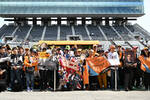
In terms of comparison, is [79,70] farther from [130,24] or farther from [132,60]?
[130,24]

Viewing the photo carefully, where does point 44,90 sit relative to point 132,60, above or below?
below

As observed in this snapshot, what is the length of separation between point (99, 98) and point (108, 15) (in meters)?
57.7

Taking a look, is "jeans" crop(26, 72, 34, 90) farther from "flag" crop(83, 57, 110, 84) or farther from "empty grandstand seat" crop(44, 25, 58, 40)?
"empty grandstand seat" crop(44, 25, 58, 40)

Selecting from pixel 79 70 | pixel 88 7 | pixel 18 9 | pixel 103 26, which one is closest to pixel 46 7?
pixel 18 9

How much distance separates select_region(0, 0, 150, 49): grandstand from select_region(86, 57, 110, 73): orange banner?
4672cm

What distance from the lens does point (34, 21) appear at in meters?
68.2

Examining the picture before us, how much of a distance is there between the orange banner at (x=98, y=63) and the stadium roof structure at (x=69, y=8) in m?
52.4

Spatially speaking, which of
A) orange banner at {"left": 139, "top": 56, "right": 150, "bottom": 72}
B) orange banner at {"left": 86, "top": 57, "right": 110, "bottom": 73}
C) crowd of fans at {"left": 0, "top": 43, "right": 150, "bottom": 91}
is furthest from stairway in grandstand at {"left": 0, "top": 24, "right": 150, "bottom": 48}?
orange banner at {"left": 86, "top": 57, "right": 110, "bottom": 73}

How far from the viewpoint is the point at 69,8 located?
209ft

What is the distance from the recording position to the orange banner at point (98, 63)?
10898 mm

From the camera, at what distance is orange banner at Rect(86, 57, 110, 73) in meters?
10.9

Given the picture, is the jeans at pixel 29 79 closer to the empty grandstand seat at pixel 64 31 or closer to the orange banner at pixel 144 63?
the orange banner at pixel 144 63

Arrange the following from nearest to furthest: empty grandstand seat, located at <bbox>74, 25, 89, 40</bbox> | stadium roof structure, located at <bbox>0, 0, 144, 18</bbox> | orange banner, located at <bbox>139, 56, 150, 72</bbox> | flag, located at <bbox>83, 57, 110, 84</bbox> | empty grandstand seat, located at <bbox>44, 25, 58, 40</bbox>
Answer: flag, located at <bbox>83, 57, 110, 84</bbox>
orange banner, located at <bbox>139, 56, 150, 72</bbox>
empty grandstand seat, located at <bbox>44, 25, 58, 40</bbox>
empty grandstand seat, located at <bbox>74, 25, 89, 40</bbox>
stadium roof structure, located at <bbox>0, 0, 144, 18</bbox>

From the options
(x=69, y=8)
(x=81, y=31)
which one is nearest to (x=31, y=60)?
(x=81, y=31)
